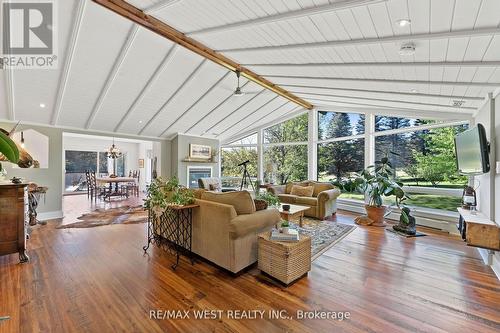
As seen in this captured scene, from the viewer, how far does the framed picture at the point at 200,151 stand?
26.0 feet

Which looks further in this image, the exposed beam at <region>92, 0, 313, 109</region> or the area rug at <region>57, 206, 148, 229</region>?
the area rug at <region>57, 206, 148, 229</region>

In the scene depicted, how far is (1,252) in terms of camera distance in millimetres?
2867

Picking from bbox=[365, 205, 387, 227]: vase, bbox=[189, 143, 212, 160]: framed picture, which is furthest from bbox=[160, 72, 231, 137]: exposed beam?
bbox=[365, 205, 387, 227]: vase

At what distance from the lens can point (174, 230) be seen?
3.46m

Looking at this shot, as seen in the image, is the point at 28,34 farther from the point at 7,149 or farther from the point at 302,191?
the point at 302,191

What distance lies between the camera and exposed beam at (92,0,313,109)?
2869 mm

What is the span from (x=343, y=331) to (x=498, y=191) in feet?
8.86

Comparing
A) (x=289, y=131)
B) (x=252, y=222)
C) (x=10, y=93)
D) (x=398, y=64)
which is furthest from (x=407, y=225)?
(x=10, y=93)

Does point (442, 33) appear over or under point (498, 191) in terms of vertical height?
over

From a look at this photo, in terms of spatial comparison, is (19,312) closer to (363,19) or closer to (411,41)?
(363,19)

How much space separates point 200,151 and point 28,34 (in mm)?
5478

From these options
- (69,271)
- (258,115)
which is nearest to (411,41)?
(69,271)

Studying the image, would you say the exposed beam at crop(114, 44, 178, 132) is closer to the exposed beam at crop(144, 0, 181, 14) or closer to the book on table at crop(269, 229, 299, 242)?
the exposed beam at crop(144, 0, 181, 14)

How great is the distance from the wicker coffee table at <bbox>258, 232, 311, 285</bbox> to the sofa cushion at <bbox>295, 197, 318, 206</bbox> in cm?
279
